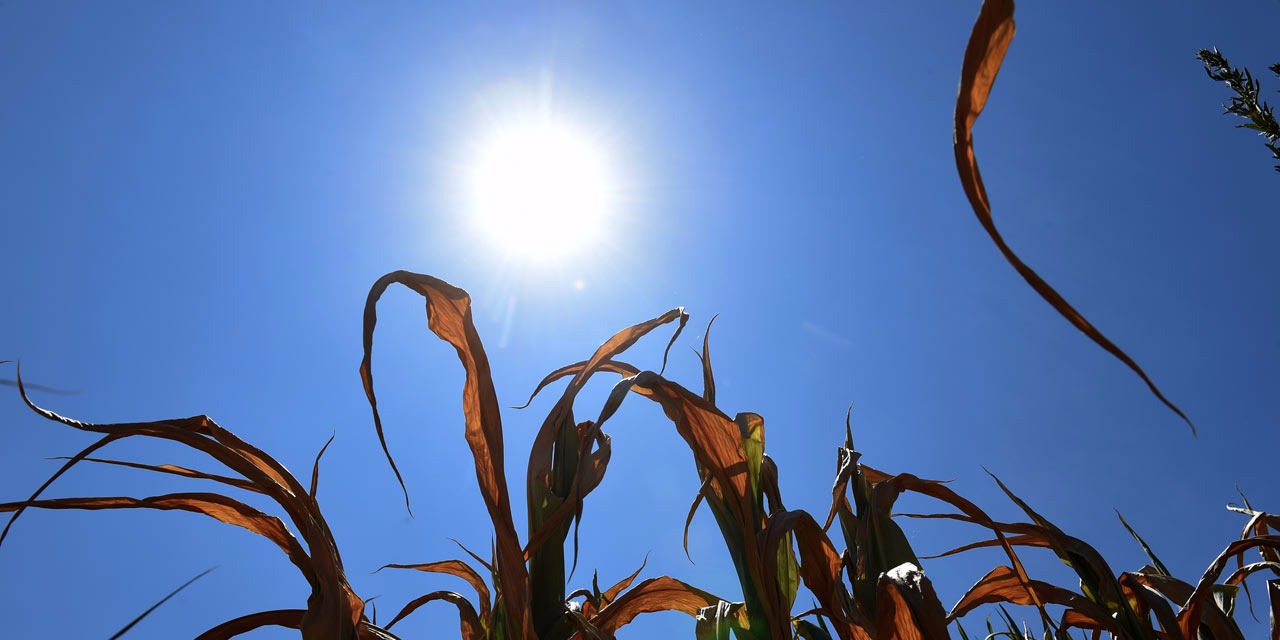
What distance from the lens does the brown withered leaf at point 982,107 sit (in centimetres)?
27

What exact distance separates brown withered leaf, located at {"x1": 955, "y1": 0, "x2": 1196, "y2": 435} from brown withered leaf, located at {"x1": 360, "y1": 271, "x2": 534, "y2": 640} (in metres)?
0.31

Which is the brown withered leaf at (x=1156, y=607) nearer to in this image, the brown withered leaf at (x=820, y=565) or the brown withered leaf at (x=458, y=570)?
the brown withered leaf at (x=820, y=565)

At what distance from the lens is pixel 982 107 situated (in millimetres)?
275

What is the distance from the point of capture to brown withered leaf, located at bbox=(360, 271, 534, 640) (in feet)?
1.45

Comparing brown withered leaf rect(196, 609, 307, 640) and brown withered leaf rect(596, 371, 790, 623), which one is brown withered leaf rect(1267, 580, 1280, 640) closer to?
brown withered leaf rect(596, 371, 790, 623)

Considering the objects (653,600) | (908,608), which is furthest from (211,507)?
(908,608)

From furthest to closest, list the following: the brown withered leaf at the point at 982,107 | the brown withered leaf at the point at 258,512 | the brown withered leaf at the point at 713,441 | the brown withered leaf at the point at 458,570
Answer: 1. the brown withered leaf at the point at 458,570
2. the brown withered leaf at the point at 713,441
3. the brown withered leaf at the point at 258,512
4. the brown withered leaf at the point at 982,107

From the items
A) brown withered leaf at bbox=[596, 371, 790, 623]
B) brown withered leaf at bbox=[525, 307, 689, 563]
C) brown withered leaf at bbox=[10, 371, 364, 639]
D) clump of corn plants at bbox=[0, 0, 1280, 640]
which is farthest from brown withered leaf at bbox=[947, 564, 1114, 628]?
brown withered leaf at bbox=[10, 371, 364, 639]

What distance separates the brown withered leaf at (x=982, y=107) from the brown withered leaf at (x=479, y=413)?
12.2 inches

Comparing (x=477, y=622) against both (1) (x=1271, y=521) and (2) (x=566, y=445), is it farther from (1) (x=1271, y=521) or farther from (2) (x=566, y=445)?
(1) (x=1271, y=521)

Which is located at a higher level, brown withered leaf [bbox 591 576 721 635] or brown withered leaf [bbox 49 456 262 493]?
brown withered leaf [bbox 49 456 262 493]

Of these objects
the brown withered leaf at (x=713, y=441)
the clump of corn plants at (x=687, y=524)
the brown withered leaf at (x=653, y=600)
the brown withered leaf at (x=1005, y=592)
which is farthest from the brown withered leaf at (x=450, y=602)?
the brown withered leaf at (x=1005, y=592)

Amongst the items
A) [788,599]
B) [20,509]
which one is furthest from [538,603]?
[20,509]

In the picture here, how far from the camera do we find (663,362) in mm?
644
